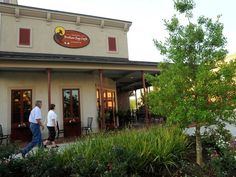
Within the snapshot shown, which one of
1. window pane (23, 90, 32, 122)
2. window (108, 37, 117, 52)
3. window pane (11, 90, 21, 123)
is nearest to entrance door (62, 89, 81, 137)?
window pane (23, 90, 32, 122)

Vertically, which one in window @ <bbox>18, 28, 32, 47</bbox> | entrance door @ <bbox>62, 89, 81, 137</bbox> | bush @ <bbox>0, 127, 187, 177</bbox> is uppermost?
window @ <bbox>18, 28, 32, 47</bbox>

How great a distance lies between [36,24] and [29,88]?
14.0 feet

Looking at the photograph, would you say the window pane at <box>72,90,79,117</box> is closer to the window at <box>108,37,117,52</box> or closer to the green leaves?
the window at <box>108,37,117,52</box>

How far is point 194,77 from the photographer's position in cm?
514

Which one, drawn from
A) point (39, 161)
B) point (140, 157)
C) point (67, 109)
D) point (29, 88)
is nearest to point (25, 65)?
point (29, 88)

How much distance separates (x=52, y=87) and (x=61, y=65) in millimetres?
2453

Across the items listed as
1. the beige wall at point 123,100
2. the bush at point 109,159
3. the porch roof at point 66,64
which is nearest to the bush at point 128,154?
the bush at point 109,159

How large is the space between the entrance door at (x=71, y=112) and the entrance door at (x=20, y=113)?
6.23 feet

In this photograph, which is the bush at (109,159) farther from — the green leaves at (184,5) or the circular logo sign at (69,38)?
the circular logo sign at (69,38)

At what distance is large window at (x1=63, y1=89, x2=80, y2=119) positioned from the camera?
13.7 meters

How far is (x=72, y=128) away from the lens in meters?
13.5

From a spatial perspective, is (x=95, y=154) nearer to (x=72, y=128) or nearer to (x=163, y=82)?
(x=163, y=82)

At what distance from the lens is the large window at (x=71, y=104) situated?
13.7m

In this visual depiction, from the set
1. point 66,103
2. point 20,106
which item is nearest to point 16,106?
point 20,106
